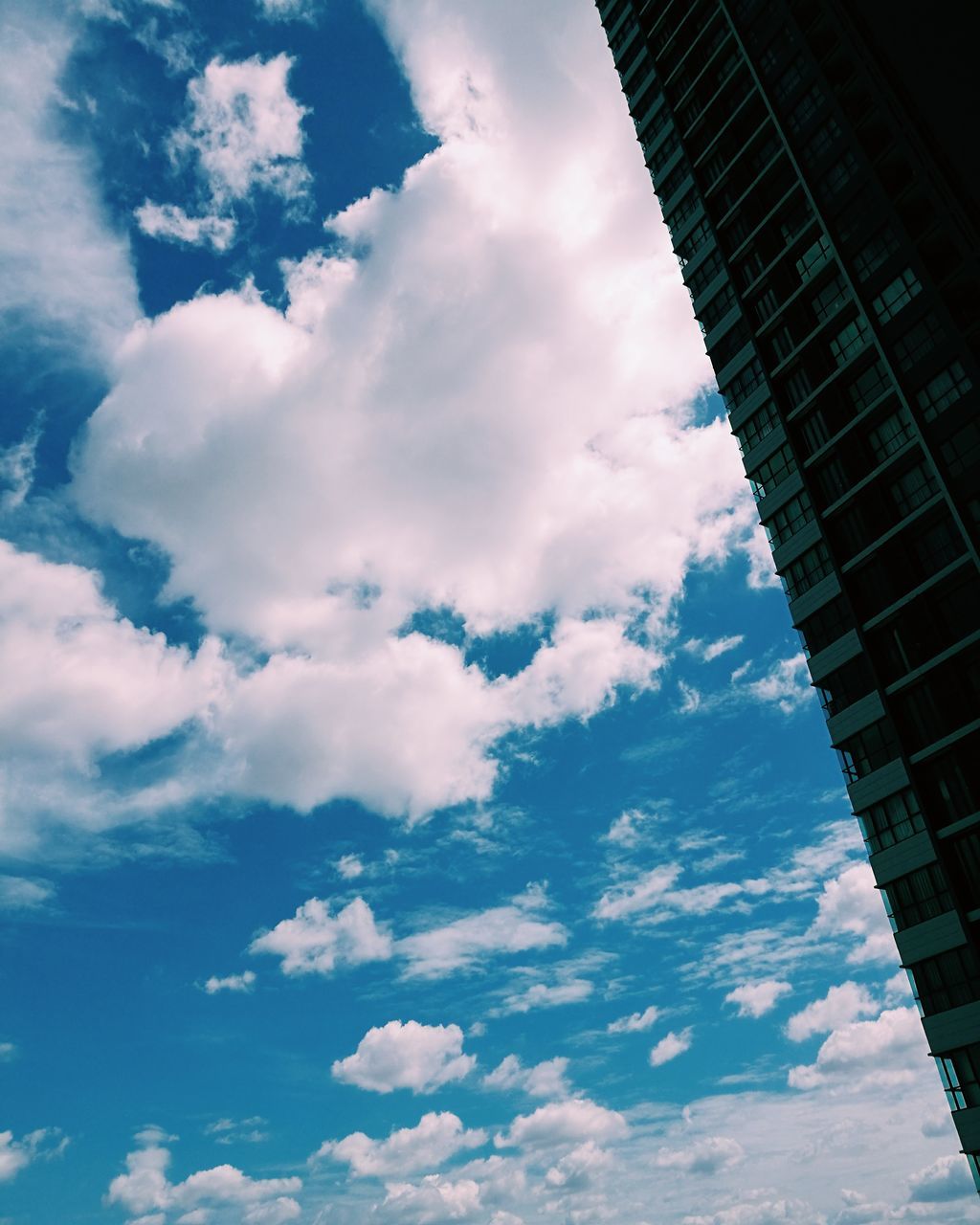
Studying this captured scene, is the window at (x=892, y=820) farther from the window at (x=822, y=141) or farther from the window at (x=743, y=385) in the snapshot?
the window at (x=822, y=141)

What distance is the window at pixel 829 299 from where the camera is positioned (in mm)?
55156

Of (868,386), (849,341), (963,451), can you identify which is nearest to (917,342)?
(868,386)

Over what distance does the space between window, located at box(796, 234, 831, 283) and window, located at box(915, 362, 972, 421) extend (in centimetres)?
1273

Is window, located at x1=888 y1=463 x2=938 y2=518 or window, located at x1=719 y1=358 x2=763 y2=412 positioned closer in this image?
window, located at x1=888 y1=463 x2=938 y2=518

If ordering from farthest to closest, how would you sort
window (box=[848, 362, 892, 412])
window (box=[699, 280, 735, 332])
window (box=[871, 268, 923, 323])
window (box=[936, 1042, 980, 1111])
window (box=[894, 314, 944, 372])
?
window (box=[699, 280, 735, 332]) < window (box=[848, 362, 892, 412]) < window (box=[871, 268, 923, 323]) < window (box=[894, 314, 944, 372]) < window (box=[936, 1042, 980, 1111])

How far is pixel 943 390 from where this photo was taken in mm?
48094

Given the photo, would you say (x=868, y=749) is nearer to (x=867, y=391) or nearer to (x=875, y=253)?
(x=867, y=391)

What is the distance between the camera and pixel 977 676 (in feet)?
147

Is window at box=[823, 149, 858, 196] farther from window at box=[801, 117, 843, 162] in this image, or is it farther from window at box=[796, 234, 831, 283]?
window at box=[796, 234, 831, 283]

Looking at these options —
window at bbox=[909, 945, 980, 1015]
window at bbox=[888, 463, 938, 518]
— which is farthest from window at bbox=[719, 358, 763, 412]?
window at bbox=[909, 945, 980, 1015]

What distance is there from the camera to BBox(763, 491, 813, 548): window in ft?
180

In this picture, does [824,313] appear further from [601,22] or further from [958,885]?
[601,22]

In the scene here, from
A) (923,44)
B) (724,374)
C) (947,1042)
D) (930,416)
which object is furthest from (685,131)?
(947,1042)

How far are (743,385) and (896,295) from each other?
12103mm
